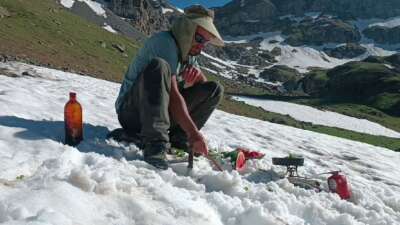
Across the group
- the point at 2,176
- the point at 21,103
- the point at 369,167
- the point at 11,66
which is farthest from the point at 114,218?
the point at 11,66

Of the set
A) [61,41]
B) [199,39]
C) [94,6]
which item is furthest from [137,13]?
[199,39]

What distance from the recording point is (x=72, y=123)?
24.9 ft

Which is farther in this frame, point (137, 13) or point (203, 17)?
point (137, 13)

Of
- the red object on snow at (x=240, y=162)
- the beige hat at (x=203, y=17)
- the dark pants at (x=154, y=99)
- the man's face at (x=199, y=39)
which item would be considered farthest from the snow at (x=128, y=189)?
the beige hat at (x=203, y=17)

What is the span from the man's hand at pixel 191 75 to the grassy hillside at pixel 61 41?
3097cm

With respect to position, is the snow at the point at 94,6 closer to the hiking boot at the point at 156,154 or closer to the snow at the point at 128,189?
the snow at the point at 128,189

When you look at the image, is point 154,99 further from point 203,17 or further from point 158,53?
point 203,17

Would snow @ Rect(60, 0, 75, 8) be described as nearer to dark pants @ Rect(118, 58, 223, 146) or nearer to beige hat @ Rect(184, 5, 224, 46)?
beige hat @ Rect(184, 5, 224, 46)

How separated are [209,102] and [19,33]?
144 feet

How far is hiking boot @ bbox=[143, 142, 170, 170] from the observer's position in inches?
270

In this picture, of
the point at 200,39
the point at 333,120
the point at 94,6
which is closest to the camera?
the point at 200,39

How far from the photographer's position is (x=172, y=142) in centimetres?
827

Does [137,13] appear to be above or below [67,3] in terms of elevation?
below

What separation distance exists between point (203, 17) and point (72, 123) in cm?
221
